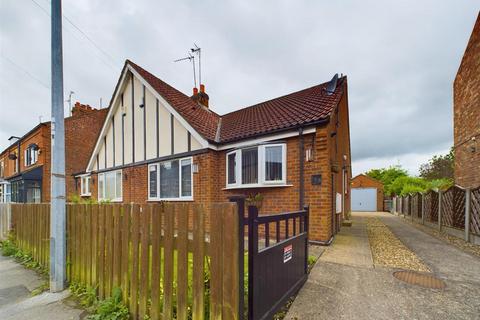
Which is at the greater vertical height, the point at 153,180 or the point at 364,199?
the point at 153,180

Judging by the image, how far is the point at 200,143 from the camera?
798 centimetres

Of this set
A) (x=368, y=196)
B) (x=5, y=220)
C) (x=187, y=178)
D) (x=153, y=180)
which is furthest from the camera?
(x=368, y=196)

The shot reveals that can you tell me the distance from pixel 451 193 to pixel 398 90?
21.7 ft

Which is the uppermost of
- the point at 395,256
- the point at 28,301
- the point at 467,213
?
the point at 467,213

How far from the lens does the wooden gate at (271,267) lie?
2105 millimetres

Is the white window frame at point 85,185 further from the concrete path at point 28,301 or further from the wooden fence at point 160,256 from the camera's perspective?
the wooden fence at point 160,256

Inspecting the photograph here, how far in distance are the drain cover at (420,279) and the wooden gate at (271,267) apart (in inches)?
71.2

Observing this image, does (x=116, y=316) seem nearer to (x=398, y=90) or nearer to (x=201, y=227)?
(x=201, y=227)

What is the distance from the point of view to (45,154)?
14.7 m

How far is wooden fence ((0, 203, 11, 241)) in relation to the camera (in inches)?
267

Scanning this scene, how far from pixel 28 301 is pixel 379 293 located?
209 inches

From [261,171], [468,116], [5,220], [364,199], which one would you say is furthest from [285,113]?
[364,199]

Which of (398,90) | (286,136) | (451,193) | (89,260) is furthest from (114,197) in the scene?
(398,90)

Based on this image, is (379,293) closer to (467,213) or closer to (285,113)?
(467,213)
